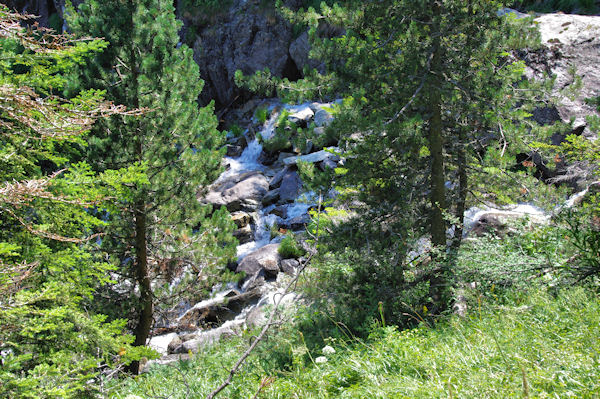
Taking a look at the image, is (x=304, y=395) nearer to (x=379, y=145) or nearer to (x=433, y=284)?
(x=433, y=284)

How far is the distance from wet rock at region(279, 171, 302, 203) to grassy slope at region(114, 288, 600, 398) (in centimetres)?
989

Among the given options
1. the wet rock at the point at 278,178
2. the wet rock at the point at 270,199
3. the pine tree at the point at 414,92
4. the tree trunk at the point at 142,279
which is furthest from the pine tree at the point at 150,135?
the wet rock at the point at 278,178

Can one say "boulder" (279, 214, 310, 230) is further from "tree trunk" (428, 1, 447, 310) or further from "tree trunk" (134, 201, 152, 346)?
"tree trunk" (428, 1, 447, 310)

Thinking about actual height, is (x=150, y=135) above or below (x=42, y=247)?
above

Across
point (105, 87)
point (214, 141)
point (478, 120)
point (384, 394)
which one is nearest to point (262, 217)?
point (214, 141)

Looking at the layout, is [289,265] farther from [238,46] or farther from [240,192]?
[238,46]

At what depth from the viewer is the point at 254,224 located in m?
13.4

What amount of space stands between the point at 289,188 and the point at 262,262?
157 inches

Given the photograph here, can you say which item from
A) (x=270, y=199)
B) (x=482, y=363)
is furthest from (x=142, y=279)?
(x=270, y=199)

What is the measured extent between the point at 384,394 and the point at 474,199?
4.67m

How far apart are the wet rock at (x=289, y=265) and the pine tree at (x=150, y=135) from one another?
3645mm

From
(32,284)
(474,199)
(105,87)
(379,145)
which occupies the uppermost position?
(105,87)

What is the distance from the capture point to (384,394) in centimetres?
251

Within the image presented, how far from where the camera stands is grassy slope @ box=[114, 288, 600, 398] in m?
2.16
